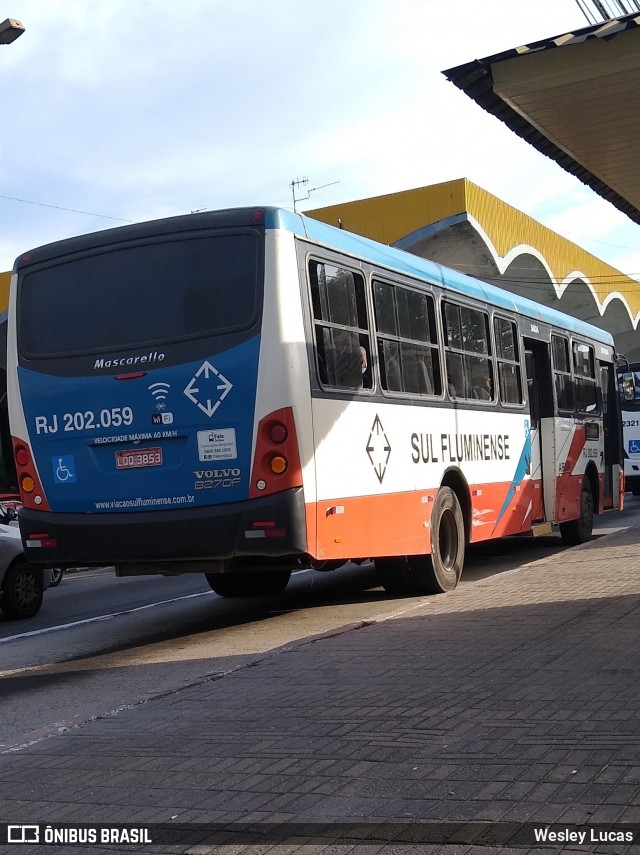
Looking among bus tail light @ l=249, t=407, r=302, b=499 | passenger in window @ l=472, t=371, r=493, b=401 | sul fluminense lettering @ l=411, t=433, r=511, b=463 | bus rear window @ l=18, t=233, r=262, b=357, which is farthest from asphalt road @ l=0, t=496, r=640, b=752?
bus rear window @ l=18, t=233, r=262, b=357

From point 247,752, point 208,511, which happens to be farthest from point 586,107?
point 247,752

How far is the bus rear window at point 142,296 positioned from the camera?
8578 mm

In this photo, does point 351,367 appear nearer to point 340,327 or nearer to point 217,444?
point 340,327

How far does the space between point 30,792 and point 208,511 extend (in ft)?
12.4

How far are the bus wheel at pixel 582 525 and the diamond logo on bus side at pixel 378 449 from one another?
6.72 meters

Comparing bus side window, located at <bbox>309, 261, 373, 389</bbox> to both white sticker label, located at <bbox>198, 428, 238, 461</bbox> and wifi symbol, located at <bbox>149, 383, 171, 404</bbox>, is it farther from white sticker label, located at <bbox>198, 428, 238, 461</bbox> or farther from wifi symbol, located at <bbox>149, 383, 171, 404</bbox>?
wifi symbol, located at <bbox>149, 383, 171, 404</bbox>

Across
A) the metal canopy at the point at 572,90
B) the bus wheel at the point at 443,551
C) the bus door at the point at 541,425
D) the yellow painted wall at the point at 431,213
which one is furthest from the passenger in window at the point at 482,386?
the yellow painted wall at the point at 431,213

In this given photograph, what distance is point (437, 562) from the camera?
35.4ft

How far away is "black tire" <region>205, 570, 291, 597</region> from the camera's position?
468 inches

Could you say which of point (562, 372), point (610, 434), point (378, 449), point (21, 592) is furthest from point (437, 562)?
point (610, 434)

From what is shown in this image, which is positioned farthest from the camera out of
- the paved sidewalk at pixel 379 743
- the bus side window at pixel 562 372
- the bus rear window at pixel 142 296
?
the bus side window at pixel 562 372

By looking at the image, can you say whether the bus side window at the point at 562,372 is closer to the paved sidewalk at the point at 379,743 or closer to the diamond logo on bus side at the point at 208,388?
the paved sidewalk at the point at 379,743

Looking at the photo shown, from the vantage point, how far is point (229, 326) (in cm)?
853

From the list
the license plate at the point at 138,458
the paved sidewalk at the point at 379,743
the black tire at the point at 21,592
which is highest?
the license plate at the point at 138,458
